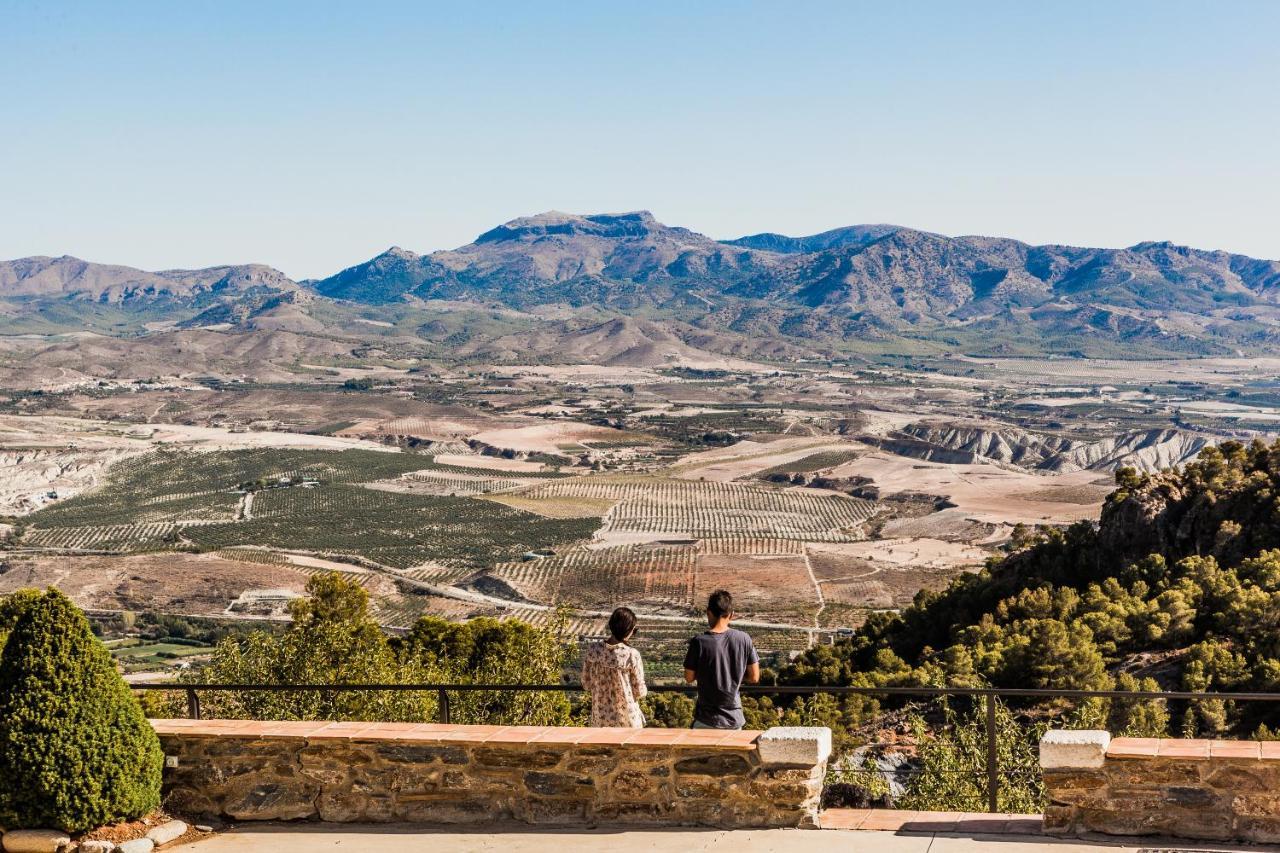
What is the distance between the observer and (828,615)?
245ft

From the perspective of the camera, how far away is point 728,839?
10383 millimetres

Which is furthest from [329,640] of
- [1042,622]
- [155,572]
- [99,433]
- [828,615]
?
[99,433]

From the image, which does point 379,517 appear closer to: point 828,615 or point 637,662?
point 828,615

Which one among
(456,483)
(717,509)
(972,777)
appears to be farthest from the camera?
(456,483)

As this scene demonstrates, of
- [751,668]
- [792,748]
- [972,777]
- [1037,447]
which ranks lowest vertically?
[1037,447]

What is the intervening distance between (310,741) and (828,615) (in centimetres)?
6524

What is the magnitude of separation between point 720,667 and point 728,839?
4.51 ft

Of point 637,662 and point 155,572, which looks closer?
point 637,662

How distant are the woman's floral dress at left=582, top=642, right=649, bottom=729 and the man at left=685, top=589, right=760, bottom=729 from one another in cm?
46

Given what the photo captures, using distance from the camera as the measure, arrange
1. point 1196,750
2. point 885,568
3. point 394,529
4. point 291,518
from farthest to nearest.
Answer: point 291,518 < point 394,529 < point 885,568 < point 1196,750

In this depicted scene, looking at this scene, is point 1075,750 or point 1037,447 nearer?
point 1075,750

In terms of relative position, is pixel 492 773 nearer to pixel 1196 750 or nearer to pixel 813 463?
pixel 1196 750

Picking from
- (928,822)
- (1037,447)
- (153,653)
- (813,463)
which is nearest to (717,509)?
(813,463)

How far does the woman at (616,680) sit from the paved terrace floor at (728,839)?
100 centimetres
